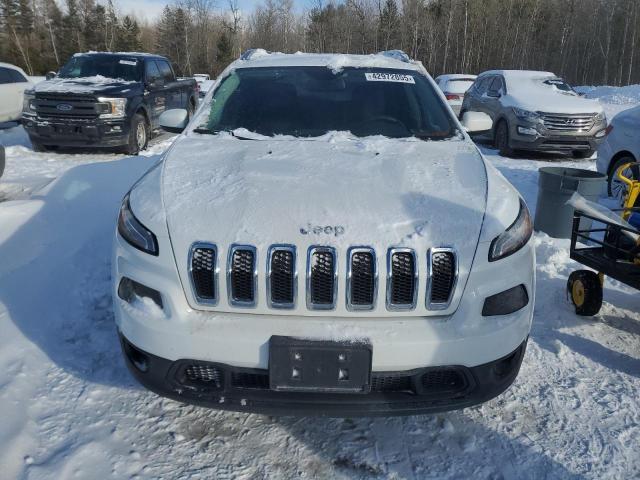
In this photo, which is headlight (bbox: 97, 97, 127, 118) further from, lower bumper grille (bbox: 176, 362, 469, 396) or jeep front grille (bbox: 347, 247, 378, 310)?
jeep front grille (bbox: 347, 247, 378, 310)

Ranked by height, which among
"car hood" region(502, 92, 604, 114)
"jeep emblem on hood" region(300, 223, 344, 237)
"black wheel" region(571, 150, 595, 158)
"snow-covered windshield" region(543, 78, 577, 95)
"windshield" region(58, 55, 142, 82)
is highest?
"windshield" region(58, 55, 142, 82)

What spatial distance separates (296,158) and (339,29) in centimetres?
4785

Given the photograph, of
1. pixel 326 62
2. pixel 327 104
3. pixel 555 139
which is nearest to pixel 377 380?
pixel 327 104

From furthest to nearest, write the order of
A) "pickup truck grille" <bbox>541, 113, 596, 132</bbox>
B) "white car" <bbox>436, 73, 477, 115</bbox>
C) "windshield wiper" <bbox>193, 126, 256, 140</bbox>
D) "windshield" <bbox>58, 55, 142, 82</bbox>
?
"white car" <bbox>436, 73, 477, 115</bbox>, "windshield" <bbox>58, 55, 142, 82</bbox>, "pickup truck grille" <bbox>541, 113, 596, 132</bbox>, "windshield wiper" <bbox>193, 126, 256, 140</bbox>

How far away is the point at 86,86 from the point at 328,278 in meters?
9.27

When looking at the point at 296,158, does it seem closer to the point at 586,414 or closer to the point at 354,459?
the point at 354,459

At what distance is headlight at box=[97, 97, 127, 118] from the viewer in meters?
9.37

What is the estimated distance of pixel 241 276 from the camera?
211 cm

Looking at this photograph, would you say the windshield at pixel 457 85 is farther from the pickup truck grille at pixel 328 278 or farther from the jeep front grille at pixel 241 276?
the jeep front grille at pixel 241 276

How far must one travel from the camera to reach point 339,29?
46906 mm

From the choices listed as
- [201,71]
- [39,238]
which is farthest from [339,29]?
[39,238]

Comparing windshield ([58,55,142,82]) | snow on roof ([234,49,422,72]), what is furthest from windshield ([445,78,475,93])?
snow on roof ([234,49,422,72])

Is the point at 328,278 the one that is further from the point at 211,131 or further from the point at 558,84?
the point at 558,84

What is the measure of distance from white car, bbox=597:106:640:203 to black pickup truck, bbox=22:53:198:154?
7939 millimetres
